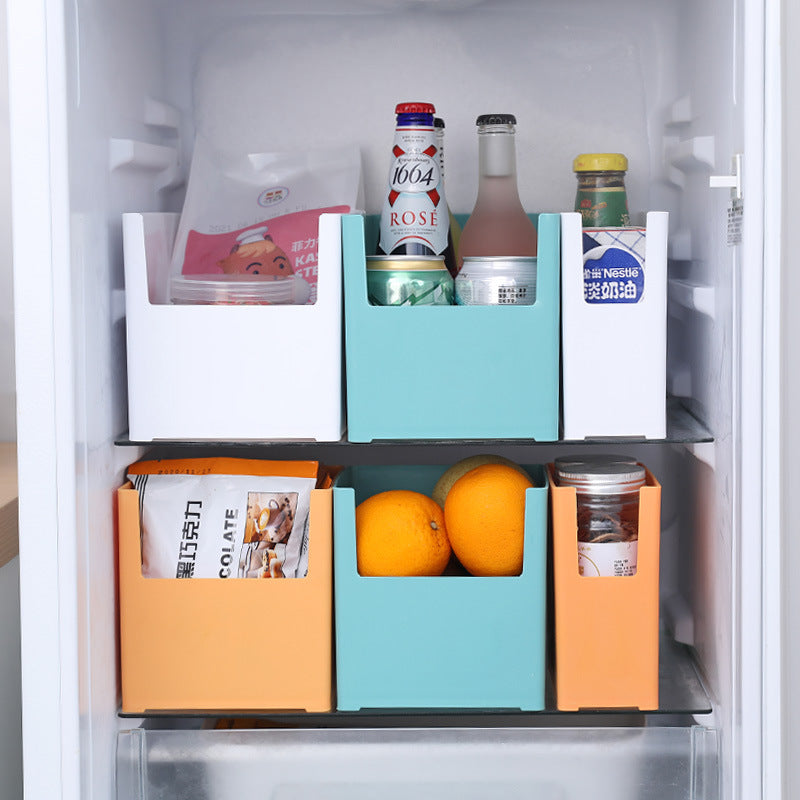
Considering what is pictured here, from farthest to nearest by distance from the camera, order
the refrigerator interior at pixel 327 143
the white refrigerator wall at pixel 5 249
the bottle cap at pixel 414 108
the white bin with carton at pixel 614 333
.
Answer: the white refrigerator wall at pixel 5 249
the bottle cap at pixel 414 108
the white bin with carton at pixel 614 333
the refrigerator interior at pixel 327 143

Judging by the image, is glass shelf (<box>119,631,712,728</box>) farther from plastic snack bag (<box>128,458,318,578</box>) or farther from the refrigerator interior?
plastic snack bag (<box>128,458,318,578</box>)

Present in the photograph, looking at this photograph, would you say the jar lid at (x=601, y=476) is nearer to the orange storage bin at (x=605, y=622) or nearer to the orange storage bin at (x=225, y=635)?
the orange storage bin at (x=605, y=622)

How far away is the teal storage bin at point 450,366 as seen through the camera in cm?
111

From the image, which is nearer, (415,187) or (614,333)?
(614,333)

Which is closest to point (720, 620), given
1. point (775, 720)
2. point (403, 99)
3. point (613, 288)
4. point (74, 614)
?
point (775, 720)

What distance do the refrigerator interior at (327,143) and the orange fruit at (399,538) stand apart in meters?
0.22

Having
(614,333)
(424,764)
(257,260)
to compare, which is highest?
(257,260)

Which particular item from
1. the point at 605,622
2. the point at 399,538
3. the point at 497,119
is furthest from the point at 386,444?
the point at 497,119

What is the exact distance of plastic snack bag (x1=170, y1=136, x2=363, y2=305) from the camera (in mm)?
1217

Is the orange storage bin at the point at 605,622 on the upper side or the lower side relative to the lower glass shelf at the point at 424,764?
upper

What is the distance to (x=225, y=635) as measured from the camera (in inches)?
45.2

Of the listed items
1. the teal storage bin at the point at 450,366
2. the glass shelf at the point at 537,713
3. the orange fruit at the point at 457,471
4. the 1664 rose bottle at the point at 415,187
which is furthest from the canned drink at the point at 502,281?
the glass shelf at the point at 537,713

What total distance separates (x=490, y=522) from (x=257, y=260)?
17.4 inches

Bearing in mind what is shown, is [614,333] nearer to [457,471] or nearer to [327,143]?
[457,471]
